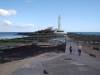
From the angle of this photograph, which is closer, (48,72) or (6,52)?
(48,72)

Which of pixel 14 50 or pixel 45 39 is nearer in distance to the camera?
pixel 14 50

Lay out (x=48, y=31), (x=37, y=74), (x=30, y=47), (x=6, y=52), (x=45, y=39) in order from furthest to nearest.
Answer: (x=48, y=31), (x=45, y=39), (x=30, y=47), (x=6, y=52), (x=37, y=74)

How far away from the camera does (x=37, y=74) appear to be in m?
25.6

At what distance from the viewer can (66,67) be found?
2969cm

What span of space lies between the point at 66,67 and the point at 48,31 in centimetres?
6901

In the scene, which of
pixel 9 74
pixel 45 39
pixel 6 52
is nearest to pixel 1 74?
pixel 9 74

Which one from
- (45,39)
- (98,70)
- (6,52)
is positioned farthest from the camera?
(45,39)

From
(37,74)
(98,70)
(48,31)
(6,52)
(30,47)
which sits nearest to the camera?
(37,74)

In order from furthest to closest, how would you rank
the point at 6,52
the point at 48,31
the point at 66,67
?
1. the point at 48,31
2. the point at 6,52
3. the point at 66,67

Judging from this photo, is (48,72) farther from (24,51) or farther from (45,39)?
(45,39)

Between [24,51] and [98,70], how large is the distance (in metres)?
24.7

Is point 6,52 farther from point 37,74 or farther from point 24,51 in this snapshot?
point 37,74

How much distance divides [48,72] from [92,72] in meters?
4.34

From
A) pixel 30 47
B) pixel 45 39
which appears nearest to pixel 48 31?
pixel 45 39
